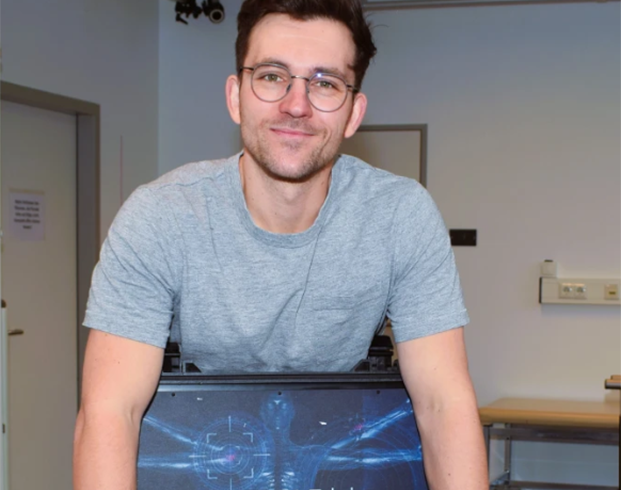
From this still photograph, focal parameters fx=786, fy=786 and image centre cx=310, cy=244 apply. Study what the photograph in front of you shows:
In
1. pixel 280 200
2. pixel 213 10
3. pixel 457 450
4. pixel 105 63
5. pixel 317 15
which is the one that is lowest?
pixel 457 450

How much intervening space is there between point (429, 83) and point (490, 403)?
183 centimetres

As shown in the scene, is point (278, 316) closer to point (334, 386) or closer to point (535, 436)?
point (334, 386)

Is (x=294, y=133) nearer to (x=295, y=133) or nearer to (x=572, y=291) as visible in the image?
(x=295, y=133)

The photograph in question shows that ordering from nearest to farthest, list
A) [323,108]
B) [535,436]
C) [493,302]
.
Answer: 1. [323,108]
2. [535,436]
3. [493,302]

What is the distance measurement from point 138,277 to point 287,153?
1.01ft

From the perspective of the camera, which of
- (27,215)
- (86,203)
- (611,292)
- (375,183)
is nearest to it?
(375,183)

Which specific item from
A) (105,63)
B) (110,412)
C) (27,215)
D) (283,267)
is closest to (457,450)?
(283,267)

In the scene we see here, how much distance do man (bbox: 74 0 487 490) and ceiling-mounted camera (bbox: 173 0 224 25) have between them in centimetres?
328

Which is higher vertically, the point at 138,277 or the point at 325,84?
the point at 325,84

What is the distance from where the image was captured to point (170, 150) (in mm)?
4789

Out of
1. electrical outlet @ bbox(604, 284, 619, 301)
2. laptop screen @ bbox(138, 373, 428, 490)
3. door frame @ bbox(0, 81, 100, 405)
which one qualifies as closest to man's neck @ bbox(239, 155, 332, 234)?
laptop screen @ bbox(138, 373, 428, 490)

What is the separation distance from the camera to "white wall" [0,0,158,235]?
3.43 meters

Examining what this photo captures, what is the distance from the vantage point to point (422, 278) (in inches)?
52.6

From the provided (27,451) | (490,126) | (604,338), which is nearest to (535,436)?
(604,338)
